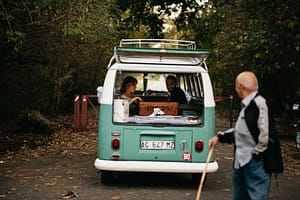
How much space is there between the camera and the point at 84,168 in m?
11.9

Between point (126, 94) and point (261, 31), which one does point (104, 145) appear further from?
point (261, 31)

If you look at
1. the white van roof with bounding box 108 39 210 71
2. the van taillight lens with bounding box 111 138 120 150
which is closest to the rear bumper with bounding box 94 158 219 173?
the van taillight lens with bounding box 111 138 120 150

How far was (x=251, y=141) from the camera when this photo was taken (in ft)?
20.3

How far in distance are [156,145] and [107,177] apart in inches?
45.2

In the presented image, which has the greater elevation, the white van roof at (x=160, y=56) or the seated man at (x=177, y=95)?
the white van roof at (x=160, y=56)

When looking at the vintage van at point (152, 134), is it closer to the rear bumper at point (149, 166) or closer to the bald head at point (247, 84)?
the rear bumper at point (149, 166)

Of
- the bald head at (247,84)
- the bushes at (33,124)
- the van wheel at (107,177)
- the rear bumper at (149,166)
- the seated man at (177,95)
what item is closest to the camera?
the bald head at (247,84)

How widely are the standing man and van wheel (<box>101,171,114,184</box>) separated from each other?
3927 millimetres

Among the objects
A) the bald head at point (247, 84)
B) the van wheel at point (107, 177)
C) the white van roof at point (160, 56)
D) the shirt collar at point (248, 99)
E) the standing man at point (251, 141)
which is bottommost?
the van wheel at point (107, 177)

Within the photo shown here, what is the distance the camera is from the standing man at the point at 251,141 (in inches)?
241

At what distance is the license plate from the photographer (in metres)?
9.31

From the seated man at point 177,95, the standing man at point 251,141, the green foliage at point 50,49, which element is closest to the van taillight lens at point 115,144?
the seated man at point 177,95

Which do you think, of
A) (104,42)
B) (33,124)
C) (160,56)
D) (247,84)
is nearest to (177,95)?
(160,56)

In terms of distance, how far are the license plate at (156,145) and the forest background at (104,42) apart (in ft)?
14.5
